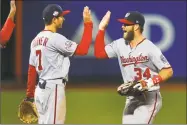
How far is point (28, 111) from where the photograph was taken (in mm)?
8125

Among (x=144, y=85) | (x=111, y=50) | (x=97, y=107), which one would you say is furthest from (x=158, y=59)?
(x=97, y=107)

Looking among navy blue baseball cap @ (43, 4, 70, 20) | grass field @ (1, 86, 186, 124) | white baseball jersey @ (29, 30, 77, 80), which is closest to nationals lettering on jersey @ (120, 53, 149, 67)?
white baseball jersey @ (29, 30, 77, 80)

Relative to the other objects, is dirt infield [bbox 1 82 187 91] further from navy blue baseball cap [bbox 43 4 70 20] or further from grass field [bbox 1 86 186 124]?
navy blue baseball cap [bbox 43 4 70 20]

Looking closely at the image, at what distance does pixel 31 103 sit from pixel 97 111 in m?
3.75

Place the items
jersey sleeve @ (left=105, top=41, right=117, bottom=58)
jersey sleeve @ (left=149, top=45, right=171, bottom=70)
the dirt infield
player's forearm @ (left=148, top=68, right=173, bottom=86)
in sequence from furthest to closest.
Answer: the dirt infield
jersey sleeve @ (left=105, top=41, right=117, bottom=58)
jersey sleeve @ (left=149, top=45, right=171, bottom=70)
player's forearm @ (left=148, top=68, right=173, bottom=86)

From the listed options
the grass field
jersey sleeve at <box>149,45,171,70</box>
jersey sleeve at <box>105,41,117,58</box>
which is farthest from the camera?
the grass field

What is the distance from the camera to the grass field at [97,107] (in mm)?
10795

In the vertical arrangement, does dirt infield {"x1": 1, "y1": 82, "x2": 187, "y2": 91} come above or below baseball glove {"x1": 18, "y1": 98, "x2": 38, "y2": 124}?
below

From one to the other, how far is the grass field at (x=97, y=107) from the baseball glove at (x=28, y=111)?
2.36m

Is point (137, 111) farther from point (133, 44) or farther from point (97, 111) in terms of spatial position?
point (97, 111)

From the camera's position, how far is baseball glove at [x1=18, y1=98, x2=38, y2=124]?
8.01 m

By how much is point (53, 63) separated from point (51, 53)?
0.12 meters

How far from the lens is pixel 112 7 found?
47.5 ft

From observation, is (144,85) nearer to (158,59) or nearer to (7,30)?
(158,59)
